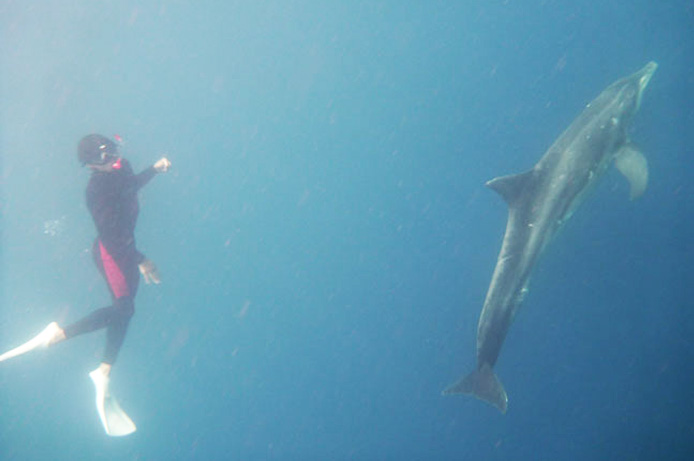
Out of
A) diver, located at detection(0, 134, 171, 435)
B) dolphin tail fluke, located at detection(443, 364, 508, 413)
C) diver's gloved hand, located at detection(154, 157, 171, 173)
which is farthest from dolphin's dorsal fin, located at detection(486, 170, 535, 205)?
diver, located at detection(0, 134, 171, 435)

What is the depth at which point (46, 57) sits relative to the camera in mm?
18203

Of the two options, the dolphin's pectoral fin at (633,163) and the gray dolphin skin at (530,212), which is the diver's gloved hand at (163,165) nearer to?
the gray dolphin skin at (530,212)

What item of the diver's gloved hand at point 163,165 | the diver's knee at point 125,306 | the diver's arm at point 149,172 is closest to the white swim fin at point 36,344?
the diver's knee at point 125,306

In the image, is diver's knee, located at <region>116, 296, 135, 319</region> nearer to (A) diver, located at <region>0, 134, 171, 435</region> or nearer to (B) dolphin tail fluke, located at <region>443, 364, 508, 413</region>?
(A) diver, located at <region>0, 134, 171, 435</region>

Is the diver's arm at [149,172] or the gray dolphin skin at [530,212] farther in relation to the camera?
the diver's arm at [149,172]

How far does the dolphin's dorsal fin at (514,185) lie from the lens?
763 centimetres

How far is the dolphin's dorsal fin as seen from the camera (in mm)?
7629

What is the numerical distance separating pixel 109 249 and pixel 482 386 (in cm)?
613

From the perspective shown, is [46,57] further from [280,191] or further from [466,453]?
[466,453]

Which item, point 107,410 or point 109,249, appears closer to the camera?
point 109,249

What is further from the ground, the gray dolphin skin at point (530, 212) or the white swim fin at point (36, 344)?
the white swim fin at point (36, 344)

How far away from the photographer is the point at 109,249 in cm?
780

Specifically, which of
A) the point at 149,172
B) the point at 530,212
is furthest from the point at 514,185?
the point at 149,172

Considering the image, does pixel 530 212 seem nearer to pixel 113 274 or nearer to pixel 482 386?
pixel 482 386
